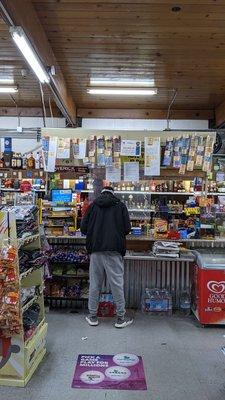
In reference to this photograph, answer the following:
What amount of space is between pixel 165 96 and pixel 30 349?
619cm

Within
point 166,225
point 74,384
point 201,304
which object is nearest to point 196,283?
point 201,304

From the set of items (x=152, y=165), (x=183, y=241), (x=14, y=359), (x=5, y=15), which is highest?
(x=5, y=15)

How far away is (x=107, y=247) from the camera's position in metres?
4.94

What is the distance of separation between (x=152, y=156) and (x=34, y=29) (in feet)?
7.85

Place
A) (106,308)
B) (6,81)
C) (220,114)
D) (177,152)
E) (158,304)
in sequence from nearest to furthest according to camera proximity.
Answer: (106,308), (158,304), (177,152), (6,81), (220,114)

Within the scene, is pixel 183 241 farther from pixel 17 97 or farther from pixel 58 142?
pixel 17 97

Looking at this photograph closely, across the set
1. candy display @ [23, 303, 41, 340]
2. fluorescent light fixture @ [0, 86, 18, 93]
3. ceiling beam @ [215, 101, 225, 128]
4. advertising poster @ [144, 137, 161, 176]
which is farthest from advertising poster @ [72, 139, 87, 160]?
ceiling beam @ [215, 101, 225, 128]

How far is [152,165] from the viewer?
18.9ft

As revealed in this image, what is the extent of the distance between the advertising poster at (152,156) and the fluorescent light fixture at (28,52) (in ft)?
5.86

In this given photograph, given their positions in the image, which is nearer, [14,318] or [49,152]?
[14,318]

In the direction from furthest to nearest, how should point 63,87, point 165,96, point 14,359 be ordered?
point 165,96 → point 63,87 → point 14,359

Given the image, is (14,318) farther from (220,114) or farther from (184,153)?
(220,114)

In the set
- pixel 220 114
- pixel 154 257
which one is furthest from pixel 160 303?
pixel 220 114

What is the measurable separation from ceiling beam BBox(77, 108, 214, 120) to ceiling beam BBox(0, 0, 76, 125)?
86.7 inches
